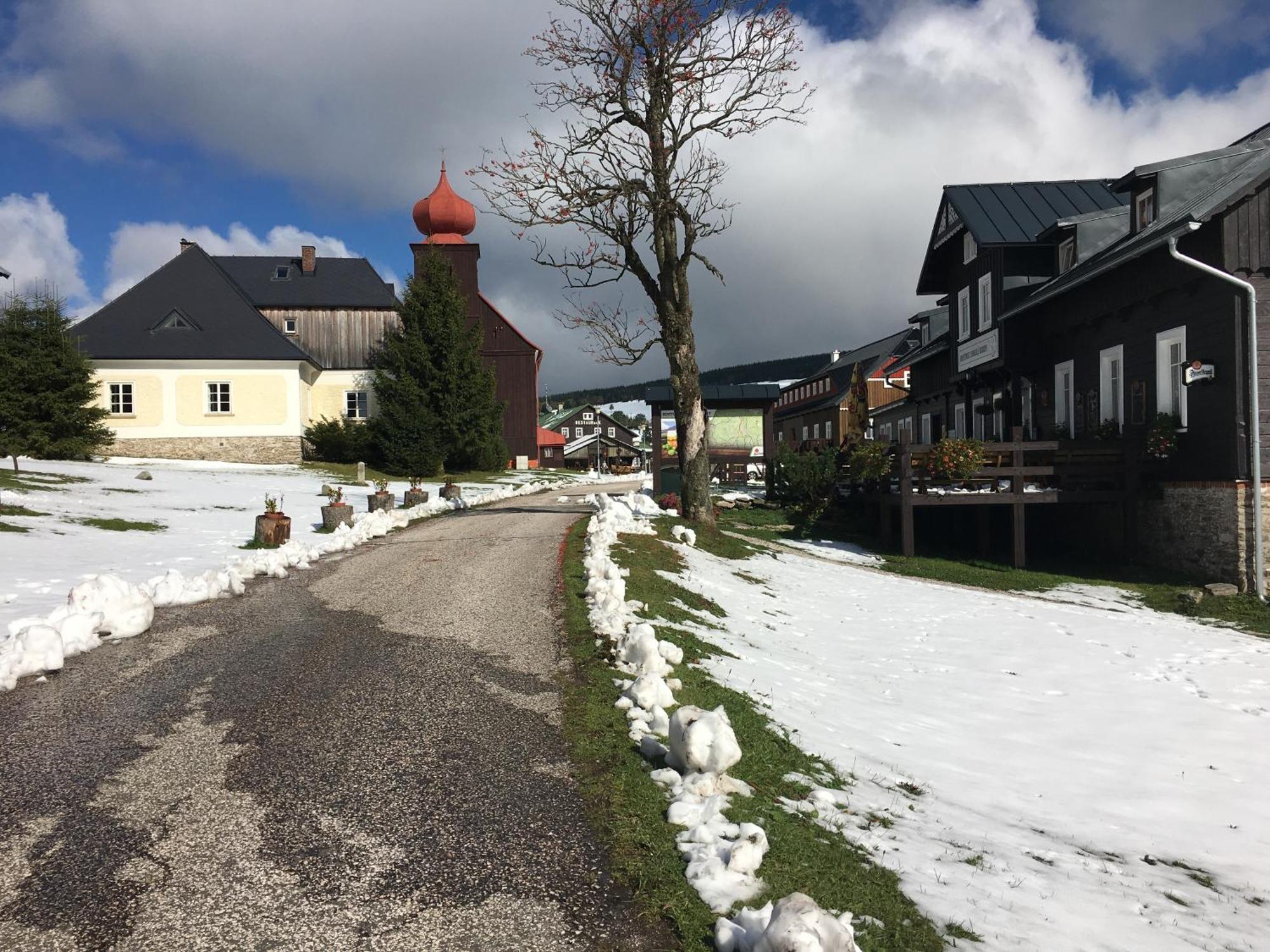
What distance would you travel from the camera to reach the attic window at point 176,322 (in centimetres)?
3859

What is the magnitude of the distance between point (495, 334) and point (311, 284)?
33.6ft

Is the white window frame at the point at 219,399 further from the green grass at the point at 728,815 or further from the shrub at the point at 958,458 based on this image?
the green grass at the point at 728,815

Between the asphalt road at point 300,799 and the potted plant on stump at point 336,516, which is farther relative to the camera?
the potted plant on stump at point 336,516

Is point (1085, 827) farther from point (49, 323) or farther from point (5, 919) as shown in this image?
point (49, 323)

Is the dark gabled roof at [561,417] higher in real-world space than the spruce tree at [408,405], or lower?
higher

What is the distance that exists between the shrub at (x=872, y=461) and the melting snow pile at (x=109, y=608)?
39.5 ft

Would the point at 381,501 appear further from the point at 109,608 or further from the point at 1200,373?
the point at 1200,373

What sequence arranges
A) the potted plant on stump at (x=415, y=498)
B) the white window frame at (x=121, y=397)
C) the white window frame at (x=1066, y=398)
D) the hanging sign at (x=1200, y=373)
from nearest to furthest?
the hanging sign at (x=1200, y=373), the white window frame at (x=1066, y=398), the potted plant on stump at (x=415, y=498), the white window frame at (x=121, y=397)

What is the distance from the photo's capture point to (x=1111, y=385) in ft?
63.3

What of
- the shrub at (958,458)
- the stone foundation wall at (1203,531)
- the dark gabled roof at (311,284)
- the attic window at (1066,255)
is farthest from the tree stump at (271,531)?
the dark gabled roof at (311,284)

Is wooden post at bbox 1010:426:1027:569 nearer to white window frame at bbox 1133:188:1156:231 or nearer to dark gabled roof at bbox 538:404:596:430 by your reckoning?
white window frame at bbox 1133:188:1156:231

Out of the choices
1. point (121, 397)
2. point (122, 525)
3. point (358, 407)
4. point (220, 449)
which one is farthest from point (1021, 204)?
point (121, 397)

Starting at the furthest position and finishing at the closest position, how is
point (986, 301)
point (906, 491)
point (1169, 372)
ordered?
point (986, 301)
point (906, 491)
point (1169, 372)

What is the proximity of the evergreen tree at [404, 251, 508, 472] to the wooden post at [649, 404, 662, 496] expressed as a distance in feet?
48.1
